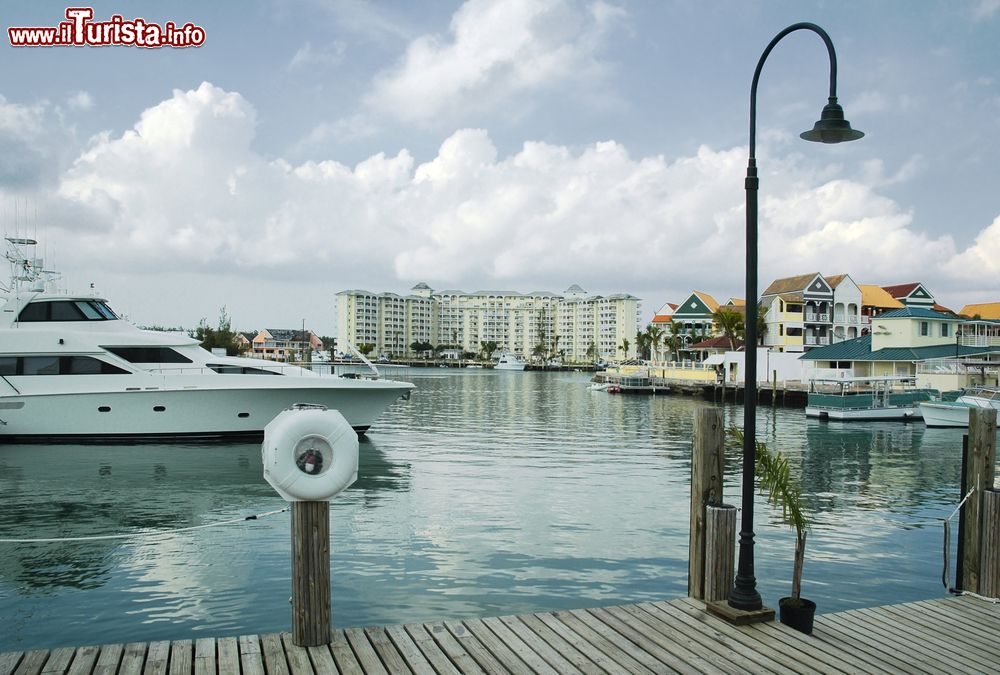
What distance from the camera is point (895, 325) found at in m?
49.1

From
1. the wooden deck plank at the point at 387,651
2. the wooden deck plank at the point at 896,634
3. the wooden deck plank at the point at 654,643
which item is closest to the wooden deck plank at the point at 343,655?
the wooden deck plank at the point at 387,651

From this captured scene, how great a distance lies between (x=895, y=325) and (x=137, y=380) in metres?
45.2

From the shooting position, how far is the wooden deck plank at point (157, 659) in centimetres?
481

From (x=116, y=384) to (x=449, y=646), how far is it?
20554 millimetres

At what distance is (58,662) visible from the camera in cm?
495

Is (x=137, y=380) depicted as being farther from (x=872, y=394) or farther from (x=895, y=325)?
(x=895, y=325)

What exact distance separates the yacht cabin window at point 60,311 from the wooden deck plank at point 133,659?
2142cm

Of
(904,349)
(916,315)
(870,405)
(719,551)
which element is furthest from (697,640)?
(916,315)

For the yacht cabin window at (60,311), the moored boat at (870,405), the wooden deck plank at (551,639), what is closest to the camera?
the wooden deck plank at (551,639)

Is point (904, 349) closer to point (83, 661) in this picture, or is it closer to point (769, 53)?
point (769, 53)

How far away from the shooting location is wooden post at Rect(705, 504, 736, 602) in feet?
20.3

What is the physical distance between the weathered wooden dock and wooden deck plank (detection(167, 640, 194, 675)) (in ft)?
0.04

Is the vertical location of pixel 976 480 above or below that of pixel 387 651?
above

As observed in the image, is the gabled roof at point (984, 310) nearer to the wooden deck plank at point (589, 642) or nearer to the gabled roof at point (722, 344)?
the gabled roof at point (722, 344)
